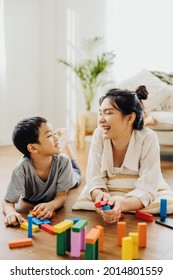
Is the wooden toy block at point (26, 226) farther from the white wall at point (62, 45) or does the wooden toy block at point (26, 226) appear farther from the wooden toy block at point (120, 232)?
the white wall at point (62, 45)

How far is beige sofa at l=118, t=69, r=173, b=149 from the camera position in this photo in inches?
128

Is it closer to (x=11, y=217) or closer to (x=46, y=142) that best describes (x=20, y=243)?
(x=11, y=217)

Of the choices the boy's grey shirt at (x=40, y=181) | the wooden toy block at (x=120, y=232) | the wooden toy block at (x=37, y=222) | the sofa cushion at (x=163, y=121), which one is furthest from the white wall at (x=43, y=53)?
the wooden toy block at (x=120, y=232)

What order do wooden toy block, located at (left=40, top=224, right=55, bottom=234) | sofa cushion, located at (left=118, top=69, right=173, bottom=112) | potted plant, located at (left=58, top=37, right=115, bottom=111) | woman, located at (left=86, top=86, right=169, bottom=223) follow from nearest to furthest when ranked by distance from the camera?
wooden toy block, located at (left=40, top=224, right=55, bottom=234), woman, located at (left=86, top=86, right=169, bottom=223), sofa cushion, located at (left=118, top=69, right=173, bottom=112), potted plant, located at (left=58, top=37, right=115, bottom=111)

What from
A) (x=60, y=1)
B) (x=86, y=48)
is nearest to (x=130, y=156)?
(x=86, y=48)

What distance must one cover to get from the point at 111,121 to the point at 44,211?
1.75ft

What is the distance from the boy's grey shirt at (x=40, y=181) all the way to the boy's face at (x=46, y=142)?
92mm

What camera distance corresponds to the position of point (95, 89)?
4539 mm

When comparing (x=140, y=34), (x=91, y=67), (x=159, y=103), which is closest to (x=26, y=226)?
(x=159, y=103)

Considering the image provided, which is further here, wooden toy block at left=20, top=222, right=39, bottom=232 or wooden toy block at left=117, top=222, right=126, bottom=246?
wooden toy block at left=20, top=222, right=39, bottom=232

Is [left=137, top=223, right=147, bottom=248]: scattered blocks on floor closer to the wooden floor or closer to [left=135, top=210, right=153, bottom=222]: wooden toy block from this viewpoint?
the wooden floor

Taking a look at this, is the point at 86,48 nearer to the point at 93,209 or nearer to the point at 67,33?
the point at 67,33

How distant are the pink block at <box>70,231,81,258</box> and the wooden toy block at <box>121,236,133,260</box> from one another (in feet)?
0.51

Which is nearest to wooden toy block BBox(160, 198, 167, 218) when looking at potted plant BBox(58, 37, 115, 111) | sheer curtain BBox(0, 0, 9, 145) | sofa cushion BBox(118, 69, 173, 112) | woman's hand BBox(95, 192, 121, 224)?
woman's hand BBox(95, 192, 121, 224)
